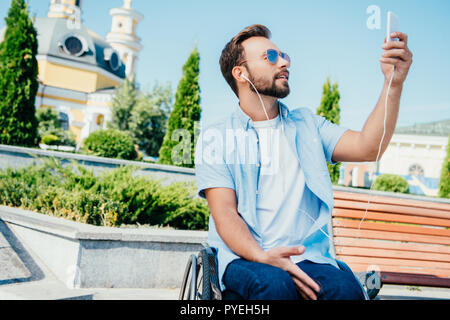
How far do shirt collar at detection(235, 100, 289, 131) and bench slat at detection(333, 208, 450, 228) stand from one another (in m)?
1.16

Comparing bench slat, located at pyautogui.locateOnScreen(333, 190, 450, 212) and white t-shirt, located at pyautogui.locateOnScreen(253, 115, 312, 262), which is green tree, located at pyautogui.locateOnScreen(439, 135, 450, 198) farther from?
white t-shirt, located at pyautogui.locateOnScreen(253, 115, 312, 262)

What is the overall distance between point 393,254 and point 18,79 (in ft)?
41.9

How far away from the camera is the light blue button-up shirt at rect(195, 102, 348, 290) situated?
173 cm

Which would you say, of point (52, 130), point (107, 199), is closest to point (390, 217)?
point (107, 199)

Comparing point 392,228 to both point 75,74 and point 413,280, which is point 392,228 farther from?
point 75,74

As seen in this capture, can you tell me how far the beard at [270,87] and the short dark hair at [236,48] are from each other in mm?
106

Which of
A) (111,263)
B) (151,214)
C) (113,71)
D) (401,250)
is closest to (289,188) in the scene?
(401,250)

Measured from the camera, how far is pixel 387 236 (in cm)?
290

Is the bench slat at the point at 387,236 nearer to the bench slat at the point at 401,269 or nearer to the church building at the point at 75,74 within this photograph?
the bench slat at the point at 401,269

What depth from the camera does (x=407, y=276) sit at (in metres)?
2.28

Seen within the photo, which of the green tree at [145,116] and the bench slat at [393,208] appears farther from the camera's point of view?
the green tree at [145,116]

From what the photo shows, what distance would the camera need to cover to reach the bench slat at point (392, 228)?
2.83 m

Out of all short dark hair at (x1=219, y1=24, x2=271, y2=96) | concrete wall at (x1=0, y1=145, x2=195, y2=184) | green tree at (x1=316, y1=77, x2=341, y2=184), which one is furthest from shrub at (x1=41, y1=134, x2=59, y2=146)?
short dark hair at (x1=219, y1=24, x2=271, y2=96)

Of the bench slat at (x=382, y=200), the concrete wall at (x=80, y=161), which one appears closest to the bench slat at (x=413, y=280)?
the bench slat at (x=382, y=200)
